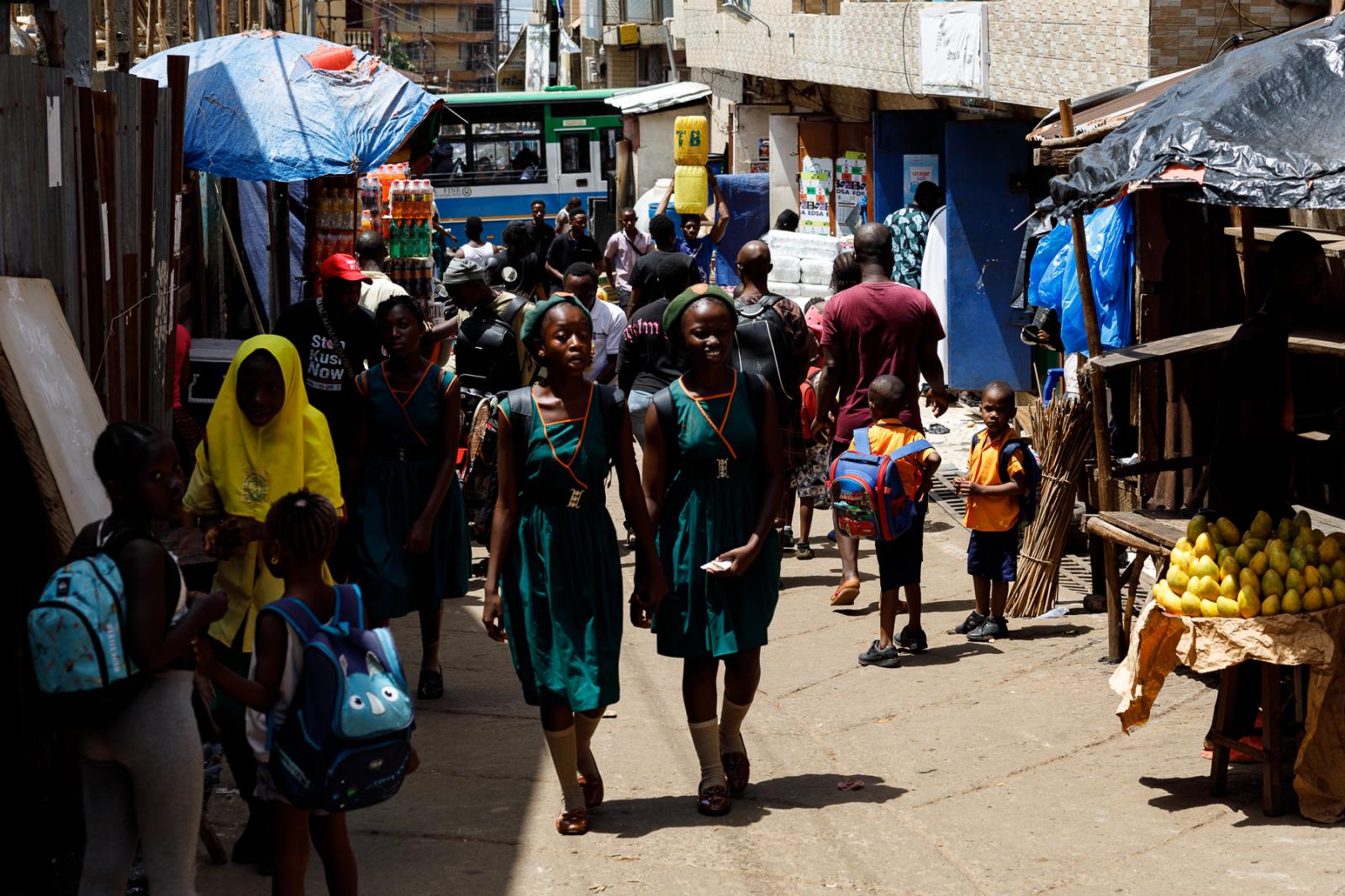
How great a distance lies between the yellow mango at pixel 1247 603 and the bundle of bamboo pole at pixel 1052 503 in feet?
9.11

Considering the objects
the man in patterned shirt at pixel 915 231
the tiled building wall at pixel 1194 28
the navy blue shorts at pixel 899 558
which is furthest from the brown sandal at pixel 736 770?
the man in patterned shirt at pixel 915 231

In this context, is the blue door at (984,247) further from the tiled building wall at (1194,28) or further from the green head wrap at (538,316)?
the green head wrap at (538,316)

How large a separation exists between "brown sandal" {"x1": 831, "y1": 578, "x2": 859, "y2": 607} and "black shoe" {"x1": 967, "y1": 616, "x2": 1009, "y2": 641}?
79 cm

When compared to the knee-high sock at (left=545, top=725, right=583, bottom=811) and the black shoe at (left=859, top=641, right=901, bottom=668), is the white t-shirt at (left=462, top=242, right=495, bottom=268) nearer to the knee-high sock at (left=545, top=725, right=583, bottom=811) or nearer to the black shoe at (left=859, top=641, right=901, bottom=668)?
the black shoe at (left=859, top=641, right=901, bottom=668)

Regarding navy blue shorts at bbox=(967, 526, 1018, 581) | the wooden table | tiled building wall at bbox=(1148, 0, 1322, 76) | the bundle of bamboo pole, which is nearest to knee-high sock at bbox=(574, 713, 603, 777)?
the wooden table

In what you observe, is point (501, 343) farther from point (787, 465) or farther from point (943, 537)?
point (943, 537)

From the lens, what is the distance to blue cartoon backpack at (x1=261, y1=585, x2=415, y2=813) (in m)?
3.84

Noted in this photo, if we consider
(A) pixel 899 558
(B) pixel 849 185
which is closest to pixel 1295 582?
(A) pixel 899 558

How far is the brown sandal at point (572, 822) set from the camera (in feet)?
17.4

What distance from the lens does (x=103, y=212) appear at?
545 centimetres

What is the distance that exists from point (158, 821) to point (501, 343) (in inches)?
216

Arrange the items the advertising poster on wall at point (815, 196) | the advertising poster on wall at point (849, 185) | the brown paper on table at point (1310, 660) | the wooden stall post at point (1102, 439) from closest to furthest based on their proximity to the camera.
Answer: the brown paper on table at point (1310, 660) → the wooden stall post at point (1102, 439) → the advertising poster on wall at point (849, 185) → the advertising poster on wall at point (815, 196)

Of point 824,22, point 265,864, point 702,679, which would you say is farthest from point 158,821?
point 824,22

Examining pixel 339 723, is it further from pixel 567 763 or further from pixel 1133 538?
pixel 1133 538
